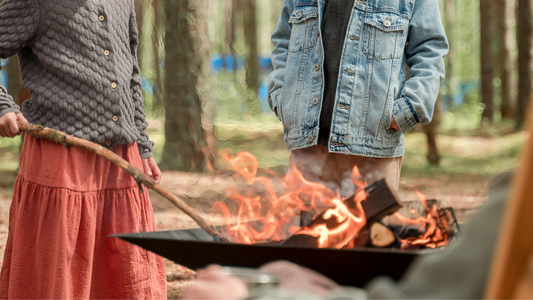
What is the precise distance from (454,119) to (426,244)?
54.5 feet

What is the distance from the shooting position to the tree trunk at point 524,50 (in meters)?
10.4

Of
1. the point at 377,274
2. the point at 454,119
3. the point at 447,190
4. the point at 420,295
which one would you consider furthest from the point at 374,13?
the point at 454,119

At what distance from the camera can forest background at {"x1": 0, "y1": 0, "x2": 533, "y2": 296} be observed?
7.44 m

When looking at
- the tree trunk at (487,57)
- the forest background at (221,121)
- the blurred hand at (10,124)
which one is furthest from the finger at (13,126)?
the tree trunk at (487,57)

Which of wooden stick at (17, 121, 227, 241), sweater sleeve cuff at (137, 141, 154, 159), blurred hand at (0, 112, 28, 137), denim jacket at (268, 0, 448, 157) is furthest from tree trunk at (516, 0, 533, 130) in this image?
blurred hand at (0, 112, 28, 137)

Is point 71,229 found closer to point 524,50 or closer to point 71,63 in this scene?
point 71,63

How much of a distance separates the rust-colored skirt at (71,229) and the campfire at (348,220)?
1.80 feet

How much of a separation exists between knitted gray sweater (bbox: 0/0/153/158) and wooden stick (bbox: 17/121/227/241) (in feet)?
0.34

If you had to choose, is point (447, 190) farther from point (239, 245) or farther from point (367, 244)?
point (239, 245)

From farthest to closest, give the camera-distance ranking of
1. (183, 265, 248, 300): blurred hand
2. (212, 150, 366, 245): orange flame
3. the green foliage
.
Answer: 1. the green foliage
2. (212, 150, 366, 245): orange flame
3. (183, 265, 248, 300): blurred hand

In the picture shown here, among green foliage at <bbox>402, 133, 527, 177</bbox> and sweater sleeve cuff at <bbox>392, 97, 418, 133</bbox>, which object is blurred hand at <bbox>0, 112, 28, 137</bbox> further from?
green foliage at <bbox>402, 133, 527, 177</bbox>

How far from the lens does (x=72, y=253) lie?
2346mm

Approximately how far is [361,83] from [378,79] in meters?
0.09

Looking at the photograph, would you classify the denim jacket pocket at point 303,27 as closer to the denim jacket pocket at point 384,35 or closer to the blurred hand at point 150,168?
the denim jacket pocket at point 384,35
